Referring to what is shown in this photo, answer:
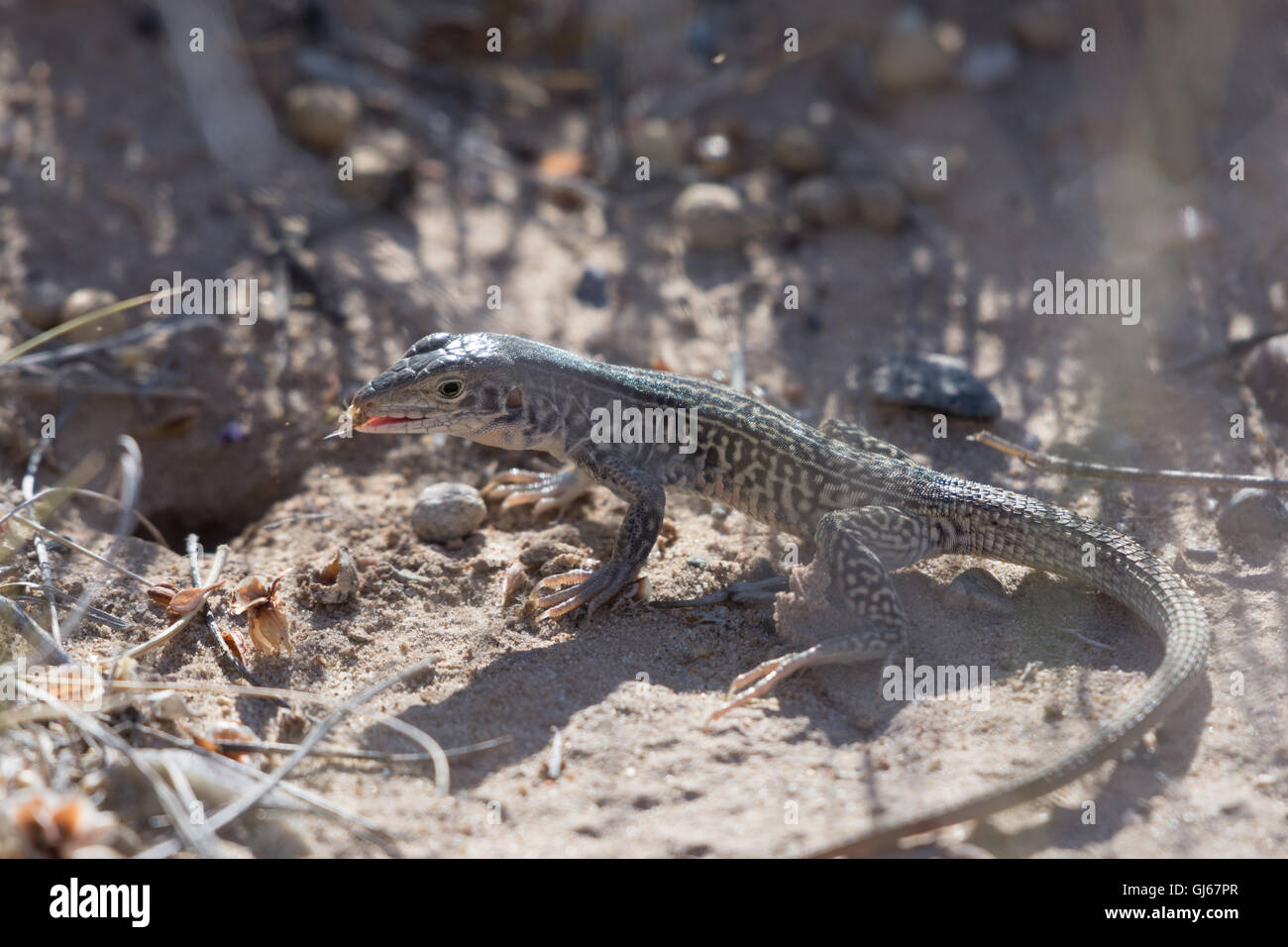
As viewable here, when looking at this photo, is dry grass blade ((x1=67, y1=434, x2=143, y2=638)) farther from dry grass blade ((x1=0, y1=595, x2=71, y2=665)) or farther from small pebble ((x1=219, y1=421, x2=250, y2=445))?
small pebble ((x1=219, y1=421, x2=250, y2=445))

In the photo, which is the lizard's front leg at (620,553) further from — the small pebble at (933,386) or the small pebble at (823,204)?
the small pebble at (823,204)

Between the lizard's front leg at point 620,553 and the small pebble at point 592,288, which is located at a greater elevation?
the small pebble at point 592,288

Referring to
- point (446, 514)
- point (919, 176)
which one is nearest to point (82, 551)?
point (446, 514)

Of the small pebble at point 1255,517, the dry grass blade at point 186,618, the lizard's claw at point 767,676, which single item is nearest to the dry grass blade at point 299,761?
the dry grass blade at point 186,618

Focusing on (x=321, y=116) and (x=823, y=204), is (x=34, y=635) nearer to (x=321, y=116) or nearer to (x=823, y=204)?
(x=321, y=116)

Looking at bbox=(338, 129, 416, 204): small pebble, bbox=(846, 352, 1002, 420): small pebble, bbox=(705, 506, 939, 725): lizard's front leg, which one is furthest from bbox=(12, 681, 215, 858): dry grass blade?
bbox=(338, 129, 416, 204): small pebble
